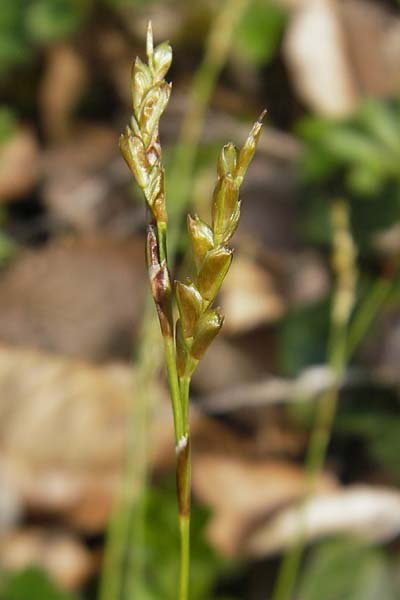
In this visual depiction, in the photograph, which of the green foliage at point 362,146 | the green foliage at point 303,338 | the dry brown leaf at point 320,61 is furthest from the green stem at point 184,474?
the dry brown leaf at point 320,61

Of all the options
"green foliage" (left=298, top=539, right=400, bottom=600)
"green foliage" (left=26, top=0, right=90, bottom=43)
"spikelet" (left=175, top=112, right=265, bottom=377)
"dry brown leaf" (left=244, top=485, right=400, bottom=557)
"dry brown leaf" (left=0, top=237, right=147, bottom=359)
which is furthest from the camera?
"green foliage" (left=26, top=0, right=90, bottom=43)

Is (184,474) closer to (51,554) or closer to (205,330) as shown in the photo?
(205,330)

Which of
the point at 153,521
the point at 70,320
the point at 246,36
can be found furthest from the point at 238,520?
the point at 246,36

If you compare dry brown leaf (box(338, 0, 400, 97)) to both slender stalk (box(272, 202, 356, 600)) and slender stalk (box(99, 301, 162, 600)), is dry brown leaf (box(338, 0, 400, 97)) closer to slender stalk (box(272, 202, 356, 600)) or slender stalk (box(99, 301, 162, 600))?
slender stalk (box(272, 202, 356, 600))

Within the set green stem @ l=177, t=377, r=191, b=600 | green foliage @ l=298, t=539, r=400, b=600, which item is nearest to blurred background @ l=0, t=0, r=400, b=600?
green foliage @ l=298, t=539, r=400, b=600

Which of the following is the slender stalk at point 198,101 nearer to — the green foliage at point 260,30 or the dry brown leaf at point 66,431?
the green foliage at point 260,30

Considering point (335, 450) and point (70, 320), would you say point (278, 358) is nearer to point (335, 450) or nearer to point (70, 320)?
point (335, 450)
